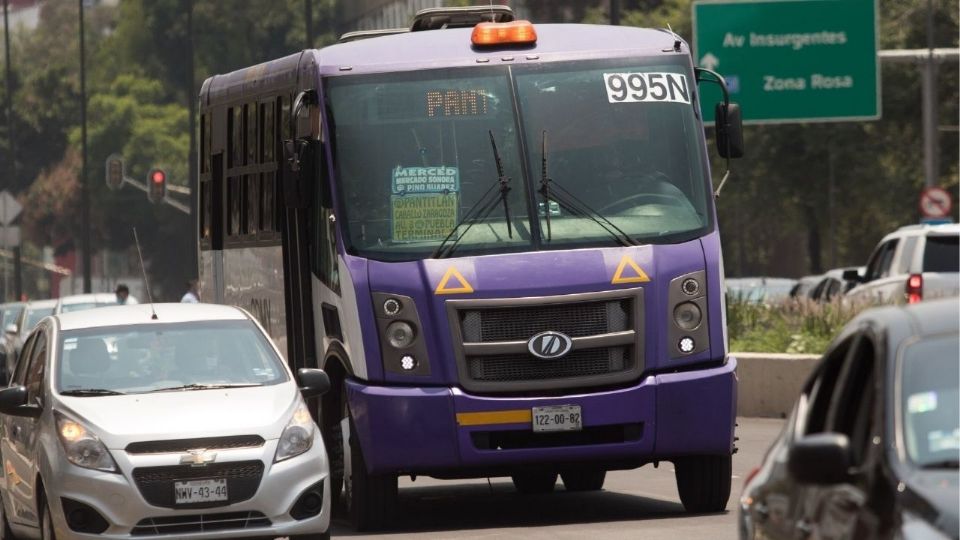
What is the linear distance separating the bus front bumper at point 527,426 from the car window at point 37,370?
1.83 m

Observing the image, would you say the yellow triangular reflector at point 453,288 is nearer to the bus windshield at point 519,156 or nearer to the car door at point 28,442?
the bus windshield at point 519,156

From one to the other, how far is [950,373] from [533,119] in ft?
27.0

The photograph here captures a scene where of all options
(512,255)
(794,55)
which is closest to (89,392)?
Result: (512,255)

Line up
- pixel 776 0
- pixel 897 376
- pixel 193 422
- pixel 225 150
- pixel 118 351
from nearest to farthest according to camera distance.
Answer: pixel 897 376 < pixel 193 422 < pixel 118 351 < pixel 225 150 < pixel 776 0

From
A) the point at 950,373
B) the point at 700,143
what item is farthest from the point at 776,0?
the point at 950,373

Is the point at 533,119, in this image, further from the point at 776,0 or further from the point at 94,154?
the point at 94,154

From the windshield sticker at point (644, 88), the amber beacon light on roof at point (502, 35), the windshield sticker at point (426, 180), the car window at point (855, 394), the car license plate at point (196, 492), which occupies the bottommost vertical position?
the car license plate at point (196, 492)

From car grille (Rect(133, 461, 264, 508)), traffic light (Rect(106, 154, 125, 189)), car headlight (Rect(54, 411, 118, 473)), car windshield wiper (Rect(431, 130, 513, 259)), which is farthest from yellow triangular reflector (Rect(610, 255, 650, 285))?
traffic light (Rect(106, 154, 125, 189))

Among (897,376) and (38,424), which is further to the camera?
(38,424)

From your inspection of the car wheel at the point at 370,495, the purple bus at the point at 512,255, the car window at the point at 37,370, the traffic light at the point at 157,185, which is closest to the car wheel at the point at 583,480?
the purple bus at the point at 512,255

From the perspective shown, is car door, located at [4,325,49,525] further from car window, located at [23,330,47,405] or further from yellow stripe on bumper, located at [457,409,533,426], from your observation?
yellow stripe on bumper, located at [457,409,533,426]

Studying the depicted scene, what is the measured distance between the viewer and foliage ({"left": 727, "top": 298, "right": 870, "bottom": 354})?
24406 mm

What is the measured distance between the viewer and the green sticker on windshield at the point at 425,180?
13836 millimetres

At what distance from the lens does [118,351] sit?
12695 mm
